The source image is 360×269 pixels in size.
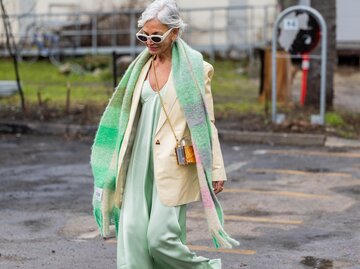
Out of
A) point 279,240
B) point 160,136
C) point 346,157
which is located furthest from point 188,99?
point 346,157

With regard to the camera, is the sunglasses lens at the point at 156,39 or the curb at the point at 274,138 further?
the curb at the point at 274,138

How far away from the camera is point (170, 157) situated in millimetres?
5527

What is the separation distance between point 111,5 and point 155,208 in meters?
20.3

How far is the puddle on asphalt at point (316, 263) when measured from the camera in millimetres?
6969

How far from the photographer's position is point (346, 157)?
12156 millimetres

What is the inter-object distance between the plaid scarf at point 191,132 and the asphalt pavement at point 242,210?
1.34 metres

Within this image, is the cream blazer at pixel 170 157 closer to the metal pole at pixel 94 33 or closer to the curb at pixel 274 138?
the curb at pixel 274 138

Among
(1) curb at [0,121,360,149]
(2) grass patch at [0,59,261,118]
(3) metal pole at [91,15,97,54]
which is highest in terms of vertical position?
(3) metal pole at [91,15,97,54]

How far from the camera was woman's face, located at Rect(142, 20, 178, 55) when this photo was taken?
5.55 m

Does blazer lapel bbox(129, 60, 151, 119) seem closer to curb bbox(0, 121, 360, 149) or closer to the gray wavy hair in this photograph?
the gray wavy hair

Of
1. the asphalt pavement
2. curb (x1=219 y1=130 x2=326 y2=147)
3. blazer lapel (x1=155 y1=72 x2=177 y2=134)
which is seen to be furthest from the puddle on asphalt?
curb (x1=219 y1=130 x2=326 y2=147)

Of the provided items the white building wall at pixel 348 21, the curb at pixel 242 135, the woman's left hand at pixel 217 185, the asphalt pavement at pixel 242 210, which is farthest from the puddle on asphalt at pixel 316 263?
the white building wall at pixel 348 21

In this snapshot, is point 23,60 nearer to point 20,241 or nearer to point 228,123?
point 228,123

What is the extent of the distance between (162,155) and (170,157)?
49mm
